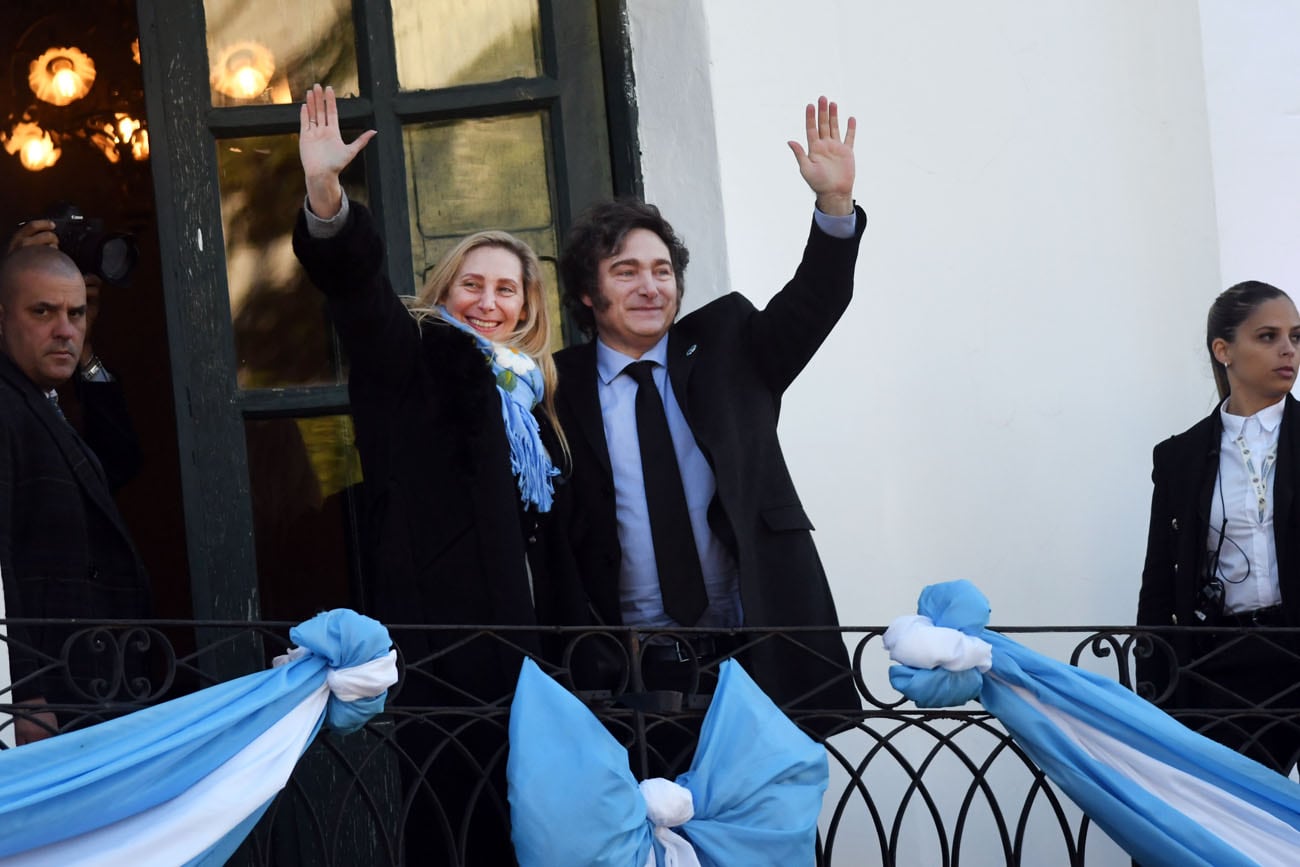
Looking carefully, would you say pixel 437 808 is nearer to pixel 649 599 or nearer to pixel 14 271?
pixel 649 599

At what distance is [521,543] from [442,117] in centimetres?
156

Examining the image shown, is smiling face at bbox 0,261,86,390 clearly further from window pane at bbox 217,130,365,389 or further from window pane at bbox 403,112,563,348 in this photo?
window pane at bbox 403,112,563,348

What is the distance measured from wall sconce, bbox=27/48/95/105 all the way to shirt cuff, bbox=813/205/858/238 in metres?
4.63

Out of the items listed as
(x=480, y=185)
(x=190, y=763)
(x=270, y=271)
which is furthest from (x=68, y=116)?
(x=190, y=763)

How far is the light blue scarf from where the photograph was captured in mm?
4375

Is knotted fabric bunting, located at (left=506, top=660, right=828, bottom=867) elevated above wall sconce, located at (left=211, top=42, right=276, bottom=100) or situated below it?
below

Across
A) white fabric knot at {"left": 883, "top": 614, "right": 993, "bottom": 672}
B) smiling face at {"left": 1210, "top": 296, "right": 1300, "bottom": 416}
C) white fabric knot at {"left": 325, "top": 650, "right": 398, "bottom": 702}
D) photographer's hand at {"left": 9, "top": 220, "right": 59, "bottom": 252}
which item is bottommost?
white fabric knot at {"left": 883, "top": 614, "right": 993, "bottom": 672}

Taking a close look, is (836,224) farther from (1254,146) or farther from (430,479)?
(1254,146)

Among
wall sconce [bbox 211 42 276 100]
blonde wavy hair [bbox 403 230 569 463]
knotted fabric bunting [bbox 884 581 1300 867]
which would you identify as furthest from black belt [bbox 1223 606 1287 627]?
wall sconce [bbox 211 42 276 100]

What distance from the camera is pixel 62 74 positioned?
827 centimetres

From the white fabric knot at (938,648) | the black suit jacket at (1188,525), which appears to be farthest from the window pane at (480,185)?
the white fabric knot at (938,648)

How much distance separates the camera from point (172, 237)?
5344 millimetres

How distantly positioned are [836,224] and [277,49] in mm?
1746

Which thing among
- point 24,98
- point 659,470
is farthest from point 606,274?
point 24,98
